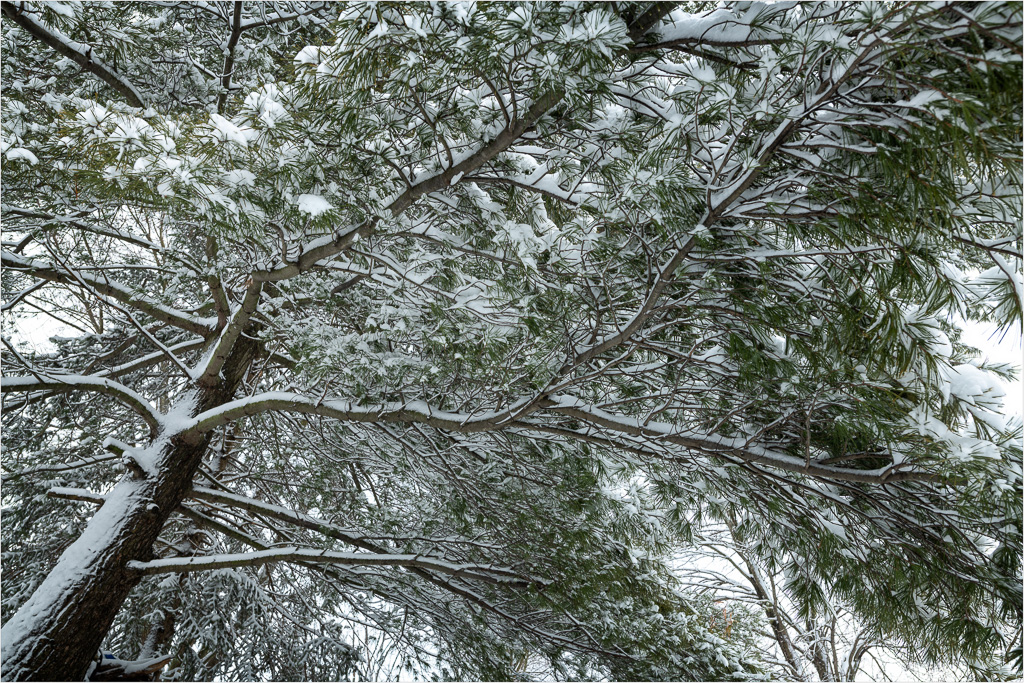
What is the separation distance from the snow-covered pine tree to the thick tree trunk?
0.02 metres

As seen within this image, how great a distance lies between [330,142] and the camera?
211cm

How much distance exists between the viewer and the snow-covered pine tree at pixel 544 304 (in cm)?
161

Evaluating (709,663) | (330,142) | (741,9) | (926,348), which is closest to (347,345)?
(330,142)

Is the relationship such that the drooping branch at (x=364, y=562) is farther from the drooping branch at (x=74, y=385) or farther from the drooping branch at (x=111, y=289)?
the drooping branch at (x=111, y=289)

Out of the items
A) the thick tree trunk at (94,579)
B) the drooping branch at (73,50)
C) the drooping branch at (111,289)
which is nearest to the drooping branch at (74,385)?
the thick tree trunk at (94,579)

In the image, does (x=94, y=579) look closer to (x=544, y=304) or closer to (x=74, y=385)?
(x=74, y=385)

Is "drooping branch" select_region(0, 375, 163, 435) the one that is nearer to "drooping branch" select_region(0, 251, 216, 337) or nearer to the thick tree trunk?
the thick tree trunk

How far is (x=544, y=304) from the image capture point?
2381 millimetres

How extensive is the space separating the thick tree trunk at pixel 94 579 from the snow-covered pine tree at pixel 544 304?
17 millimetres

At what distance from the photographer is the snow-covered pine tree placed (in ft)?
5.27

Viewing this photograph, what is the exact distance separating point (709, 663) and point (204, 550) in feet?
14.0

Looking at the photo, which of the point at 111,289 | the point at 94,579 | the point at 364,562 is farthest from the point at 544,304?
the point at 94,579

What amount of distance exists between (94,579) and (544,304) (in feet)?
8.88

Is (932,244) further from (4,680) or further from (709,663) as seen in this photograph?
(4,680)
